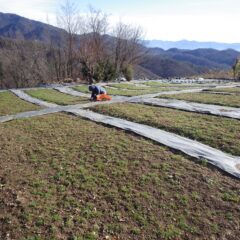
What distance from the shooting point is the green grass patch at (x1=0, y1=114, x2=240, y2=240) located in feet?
16.5

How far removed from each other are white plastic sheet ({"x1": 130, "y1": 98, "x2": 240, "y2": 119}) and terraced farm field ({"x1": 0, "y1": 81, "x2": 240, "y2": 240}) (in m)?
0.78

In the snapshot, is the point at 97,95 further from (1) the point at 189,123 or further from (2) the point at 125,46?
(2) the point at 125,46

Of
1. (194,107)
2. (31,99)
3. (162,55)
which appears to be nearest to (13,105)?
(31,99)

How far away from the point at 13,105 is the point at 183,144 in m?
8.39

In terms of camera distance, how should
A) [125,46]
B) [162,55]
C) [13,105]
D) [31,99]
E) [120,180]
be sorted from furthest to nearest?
1. [162,55]
2. [125,46]
3. [31,99]
4. [13,105]
5. [120,180]

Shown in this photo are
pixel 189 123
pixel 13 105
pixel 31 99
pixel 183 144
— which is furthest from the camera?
pixel 31 99

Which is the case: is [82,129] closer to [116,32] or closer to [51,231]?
[51,231]

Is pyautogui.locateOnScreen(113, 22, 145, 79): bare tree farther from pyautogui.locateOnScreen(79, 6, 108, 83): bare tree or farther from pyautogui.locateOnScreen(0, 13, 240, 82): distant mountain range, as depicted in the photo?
pyautogui.locateOnScreen(0, 13, 240, 82): distant mountain range

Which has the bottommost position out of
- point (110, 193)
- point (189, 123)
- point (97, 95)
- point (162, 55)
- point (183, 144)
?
point (110, 193)

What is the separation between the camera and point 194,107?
1197 cm

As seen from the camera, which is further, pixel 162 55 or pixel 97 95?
pixel 162 55

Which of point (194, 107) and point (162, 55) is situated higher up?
point (162, 55)

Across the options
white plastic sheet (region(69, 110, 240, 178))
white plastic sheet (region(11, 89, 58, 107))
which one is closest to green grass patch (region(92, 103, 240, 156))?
white plastic sheet (region(69, 110, 240, 178))

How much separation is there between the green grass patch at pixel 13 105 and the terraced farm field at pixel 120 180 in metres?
2.24
